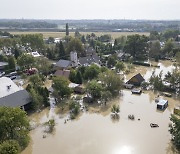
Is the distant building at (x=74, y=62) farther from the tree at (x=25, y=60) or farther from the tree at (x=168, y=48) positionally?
the tree at (x=168, y=48)

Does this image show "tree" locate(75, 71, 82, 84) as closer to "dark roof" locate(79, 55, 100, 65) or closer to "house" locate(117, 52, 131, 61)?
"dark roof" locate(79, 55, 100, 65)

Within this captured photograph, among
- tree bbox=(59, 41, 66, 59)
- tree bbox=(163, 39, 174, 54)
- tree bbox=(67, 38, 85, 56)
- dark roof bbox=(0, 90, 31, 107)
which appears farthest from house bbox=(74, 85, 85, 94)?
tree bbox=(163, 39, 174, 54)

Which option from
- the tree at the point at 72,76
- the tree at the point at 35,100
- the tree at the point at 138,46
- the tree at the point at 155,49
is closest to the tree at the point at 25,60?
the tree at the point at 72,76

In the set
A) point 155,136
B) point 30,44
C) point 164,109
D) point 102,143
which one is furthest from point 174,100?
point 30,44

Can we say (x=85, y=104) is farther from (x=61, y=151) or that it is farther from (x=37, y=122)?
(x=61, y=151)

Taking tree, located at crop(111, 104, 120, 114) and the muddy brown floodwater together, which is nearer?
the muddy brown floodwater

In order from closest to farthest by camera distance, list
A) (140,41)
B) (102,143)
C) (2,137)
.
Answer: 1. (2,137)
2. (102,143)
3. (140,41)

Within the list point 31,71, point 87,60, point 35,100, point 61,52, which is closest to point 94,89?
point 35,100
